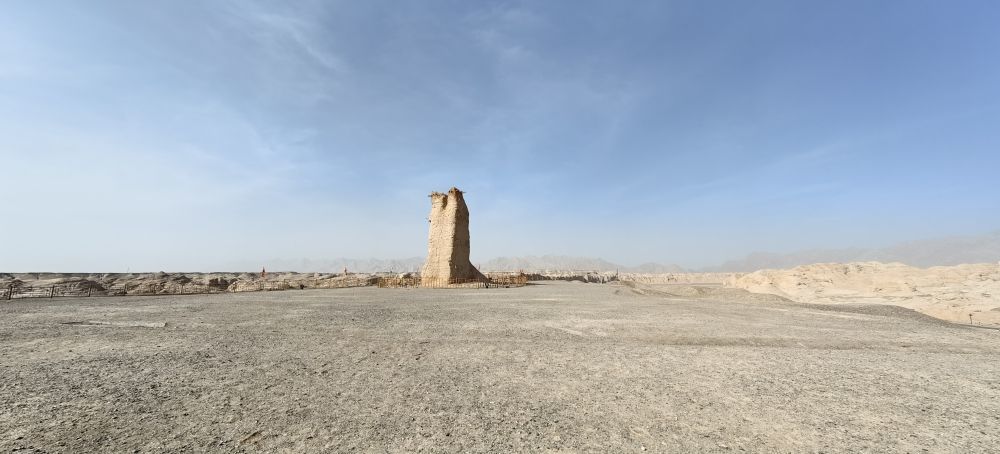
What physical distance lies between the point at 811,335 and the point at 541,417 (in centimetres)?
896

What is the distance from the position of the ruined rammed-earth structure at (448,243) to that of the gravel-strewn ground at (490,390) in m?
26.0

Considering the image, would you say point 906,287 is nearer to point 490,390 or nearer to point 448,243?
point 490,390

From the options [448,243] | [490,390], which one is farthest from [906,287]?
[448,243]

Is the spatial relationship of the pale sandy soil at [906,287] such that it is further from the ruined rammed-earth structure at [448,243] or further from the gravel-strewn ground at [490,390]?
the ruined rammed-earth structure at [448,243]

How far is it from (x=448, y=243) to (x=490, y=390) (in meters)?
31.3

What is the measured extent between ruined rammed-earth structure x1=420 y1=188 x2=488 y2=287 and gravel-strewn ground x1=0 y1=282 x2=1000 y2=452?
26000 millimetres

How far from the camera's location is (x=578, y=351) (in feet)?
24.3

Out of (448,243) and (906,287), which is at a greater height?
(448,243)

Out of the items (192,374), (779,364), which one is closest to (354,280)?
(192,374)

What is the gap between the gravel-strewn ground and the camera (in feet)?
12.0

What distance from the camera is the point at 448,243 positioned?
118 ft

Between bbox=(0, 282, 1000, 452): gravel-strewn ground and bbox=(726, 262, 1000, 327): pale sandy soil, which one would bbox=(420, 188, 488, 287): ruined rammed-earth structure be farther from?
bbox=(0, 282, 1000, 452): gravel-strewn ground

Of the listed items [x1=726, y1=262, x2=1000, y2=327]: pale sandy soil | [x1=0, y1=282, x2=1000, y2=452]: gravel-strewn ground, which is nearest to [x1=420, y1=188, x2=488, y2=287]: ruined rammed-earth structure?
[x1=726, y1=262, x2=1000, y2=327]: pale sandy soil

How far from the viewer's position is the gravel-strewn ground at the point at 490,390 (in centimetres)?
366
